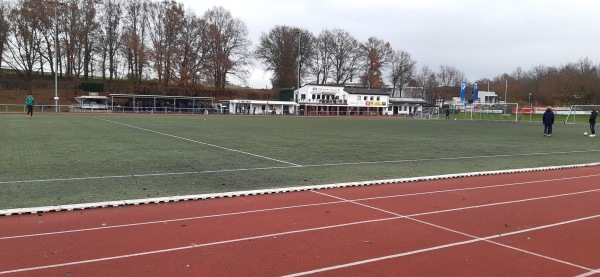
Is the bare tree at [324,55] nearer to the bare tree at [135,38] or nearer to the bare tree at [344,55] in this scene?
the bare tree at [344,55]

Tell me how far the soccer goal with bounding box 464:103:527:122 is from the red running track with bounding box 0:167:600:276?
55.6 metres

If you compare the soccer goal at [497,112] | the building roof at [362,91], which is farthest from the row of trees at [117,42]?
the soccer goal at [497,112]

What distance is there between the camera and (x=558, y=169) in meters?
12.6

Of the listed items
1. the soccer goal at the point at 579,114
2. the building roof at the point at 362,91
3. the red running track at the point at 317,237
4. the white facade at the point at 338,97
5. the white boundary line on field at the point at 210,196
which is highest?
the building roof at the point at 362,91

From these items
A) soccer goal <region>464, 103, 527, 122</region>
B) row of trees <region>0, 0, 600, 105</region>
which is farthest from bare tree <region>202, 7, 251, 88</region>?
soccer goal <region>464, 103, 527, 122</region>

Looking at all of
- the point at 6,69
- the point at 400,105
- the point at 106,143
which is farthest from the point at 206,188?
the point at 400,105

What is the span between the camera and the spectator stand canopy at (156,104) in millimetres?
60272

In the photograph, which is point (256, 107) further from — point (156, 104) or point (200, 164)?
point (200, 164)

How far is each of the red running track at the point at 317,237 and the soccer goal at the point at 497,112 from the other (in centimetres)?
5558

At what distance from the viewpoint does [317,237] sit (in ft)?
18.5

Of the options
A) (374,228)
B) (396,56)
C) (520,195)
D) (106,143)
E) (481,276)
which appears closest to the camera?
(481,276)

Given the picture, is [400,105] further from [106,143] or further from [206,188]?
[206,188]

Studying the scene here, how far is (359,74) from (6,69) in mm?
68771

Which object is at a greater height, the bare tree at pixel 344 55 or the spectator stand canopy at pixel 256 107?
the bare tree at pixel 344 55
